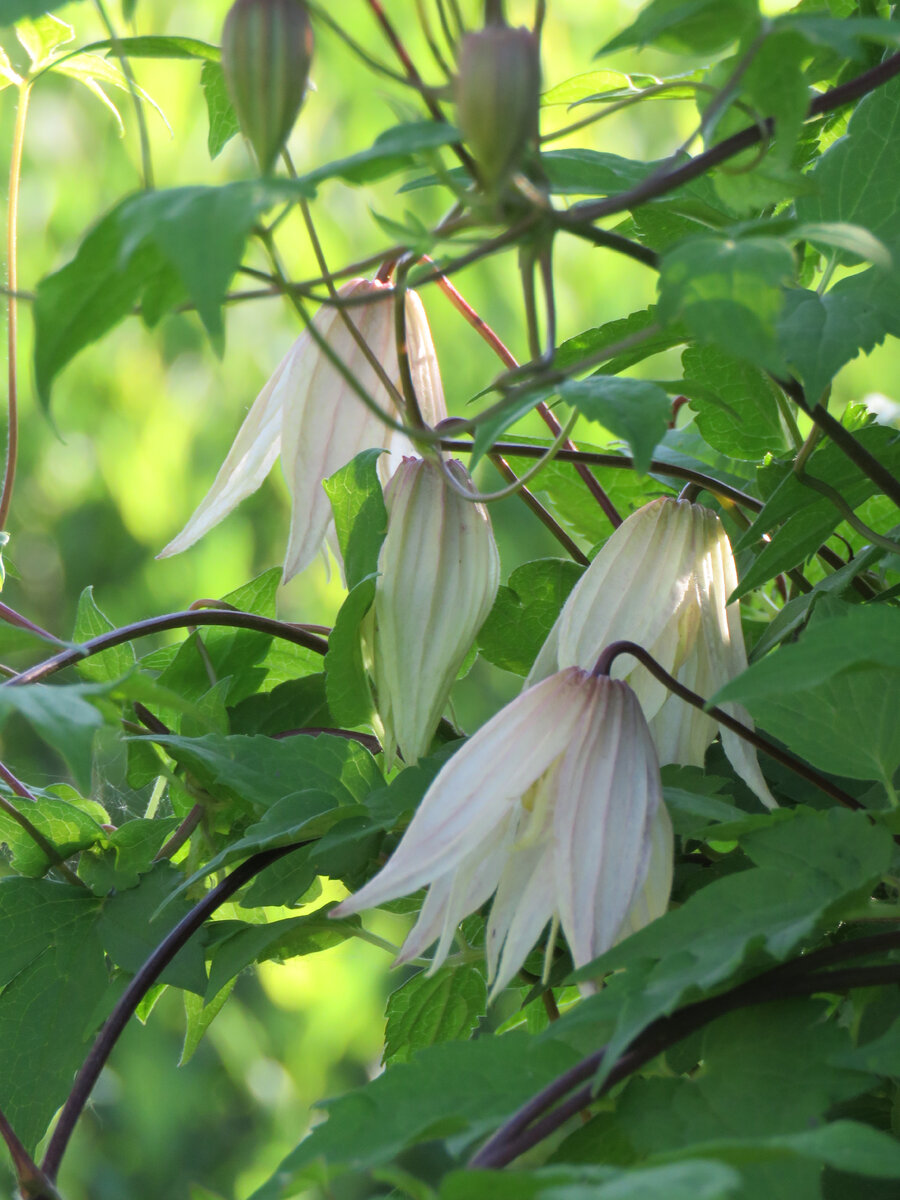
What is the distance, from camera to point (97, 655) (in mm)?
359

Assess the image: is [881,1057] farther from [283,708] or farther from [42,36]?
[42,36]

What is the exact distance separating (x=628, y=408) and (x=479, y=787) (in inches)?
3.3

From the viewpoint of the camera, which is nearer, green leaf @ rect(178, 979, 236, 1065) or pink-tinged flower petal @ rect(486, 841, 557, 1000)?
pink-tinged flower petal @ rect(486, 841, 557, 1000)

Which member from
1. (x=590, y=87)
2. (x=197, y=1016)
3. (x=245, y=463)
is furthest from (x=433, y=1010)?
(x=590, y=87)

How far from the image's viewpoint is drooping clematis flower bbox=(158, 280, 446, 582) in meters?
0.33

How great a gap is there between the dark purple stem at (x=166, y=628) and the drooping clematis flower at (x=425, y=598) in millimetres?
43

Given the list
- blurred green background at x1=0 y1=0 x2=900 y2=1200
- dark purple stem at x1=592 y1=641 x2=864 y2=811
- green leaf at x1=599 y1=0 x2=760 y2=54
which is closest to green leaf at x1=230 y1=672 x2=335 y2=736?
dark purple stem at x1=592 y1=641 x2=864 y2=811

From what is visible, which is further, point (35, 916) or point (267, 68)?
point (35, 916)

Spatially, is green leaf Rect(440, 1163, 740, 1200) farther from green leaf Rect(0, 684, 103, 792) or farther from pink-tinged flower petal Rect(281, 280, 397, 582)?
pink-tinged flower petal Rect(281, 280, 397, 582)

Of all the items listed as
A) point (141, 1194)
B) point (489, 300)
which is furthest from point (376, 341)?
point (141, 1194)

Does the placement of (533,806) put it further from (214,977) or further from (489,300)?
(489,300)

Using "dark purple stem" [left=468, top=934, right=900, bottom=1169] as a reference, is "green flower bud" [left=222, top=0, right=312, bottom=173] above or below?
above

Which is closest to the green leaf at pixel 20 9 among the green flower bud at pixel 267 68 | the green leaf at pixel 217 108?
the green flower bud at pixel 267 68

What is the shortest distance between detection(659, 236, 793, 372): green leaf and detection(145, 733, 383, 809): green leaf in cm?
15
